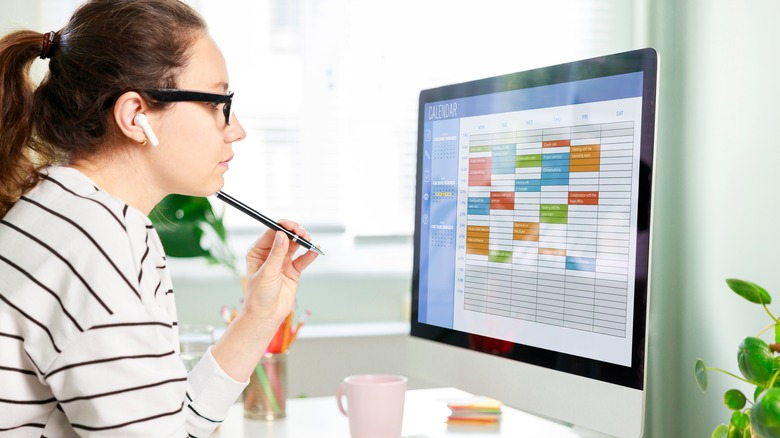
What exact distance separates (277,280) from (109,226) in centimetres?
31

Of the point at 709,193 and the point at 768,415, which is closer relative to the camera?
the point at 768,415

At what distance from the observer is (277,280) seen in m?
1.00

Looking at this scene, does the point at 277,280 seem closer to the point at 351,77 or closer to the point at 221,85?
the point at 221,85

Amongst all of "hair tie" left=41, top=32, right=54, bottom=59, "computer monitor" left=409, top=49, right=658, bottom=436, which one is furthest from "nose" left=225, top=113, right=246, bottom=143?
"computer monitor" left=409, top=49, right=658, bottom=436

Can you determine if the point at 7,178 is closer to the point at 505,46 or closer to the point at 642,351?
the point at 642,351

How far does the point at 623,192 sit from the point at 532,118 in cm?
17

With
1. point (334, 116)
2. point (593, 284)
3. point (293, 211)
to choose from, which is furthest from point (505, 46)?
point (593, 284)

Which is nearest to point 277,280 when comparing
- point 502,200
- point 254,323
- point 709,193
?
point 254,323

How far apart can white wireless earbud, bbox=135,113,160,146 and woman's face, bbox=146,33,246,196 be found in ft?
0.06

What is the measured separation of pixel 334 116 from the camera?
6.98 ft

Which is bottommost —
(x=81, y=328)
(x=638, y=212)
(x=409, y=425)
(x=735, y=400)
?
(x=409, y=425)

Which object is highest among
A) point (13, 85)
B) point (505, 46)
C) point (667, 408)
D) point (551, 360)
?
point (505, 46)

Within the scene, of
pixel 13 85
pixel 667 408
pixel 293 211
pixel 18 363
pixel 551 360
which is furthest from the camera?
pixel 293 211

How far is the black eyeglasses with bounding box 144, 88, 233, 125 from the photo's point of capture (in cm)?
82
